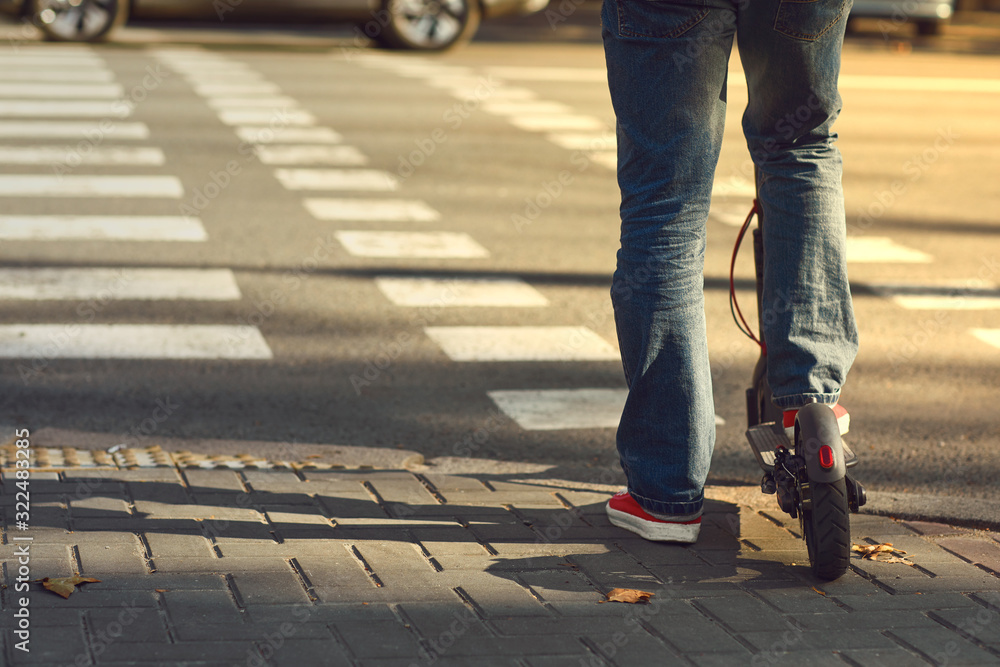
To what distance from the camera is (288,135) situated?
10.4 metres

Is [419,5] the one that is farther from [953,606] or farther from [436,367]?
[953,606]

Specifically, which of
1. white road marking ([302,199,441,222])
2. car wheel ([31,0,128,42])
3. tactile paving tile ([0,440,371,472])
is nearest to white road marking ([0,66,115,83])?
car wheel ([31,0,128,42])

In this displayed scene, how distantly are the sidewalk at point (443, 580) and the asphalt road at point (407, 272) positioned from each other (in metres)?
0.60

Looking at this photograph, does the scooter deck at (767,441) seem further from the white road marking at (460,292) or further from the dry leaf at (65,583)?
the white road marking at (460,292)

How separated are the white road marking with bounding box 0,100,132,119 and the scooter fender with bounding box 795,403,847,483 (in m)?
8.73

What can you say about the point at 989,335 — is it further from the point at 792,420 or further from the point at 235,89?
the point at 235,89

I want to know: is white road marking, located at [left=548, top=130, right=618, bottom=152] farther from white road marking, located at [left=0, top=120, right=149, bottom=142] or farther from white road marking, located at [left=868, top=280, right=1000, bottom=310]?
white road marking, located at [left=868, top=280, right=1000, bottom=310]

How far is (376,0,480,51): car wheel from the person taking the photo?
620 inches

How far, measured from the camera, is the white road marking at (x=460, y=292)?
623 cm

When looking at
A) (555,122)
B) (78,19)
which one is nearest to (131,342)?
(555,122)

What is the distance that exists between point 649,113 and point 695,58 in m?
0.16

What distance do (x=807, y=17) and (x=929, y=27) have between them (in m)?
19.6

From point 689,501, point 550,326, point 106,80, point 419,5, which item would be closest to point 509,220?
point 550,326

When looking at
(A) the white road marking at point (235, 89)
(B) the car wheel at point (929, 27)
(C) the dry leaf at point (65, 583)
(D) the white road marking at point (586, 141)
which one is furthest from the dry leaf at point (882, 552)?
(B) the car wheel at point (929, 27)
